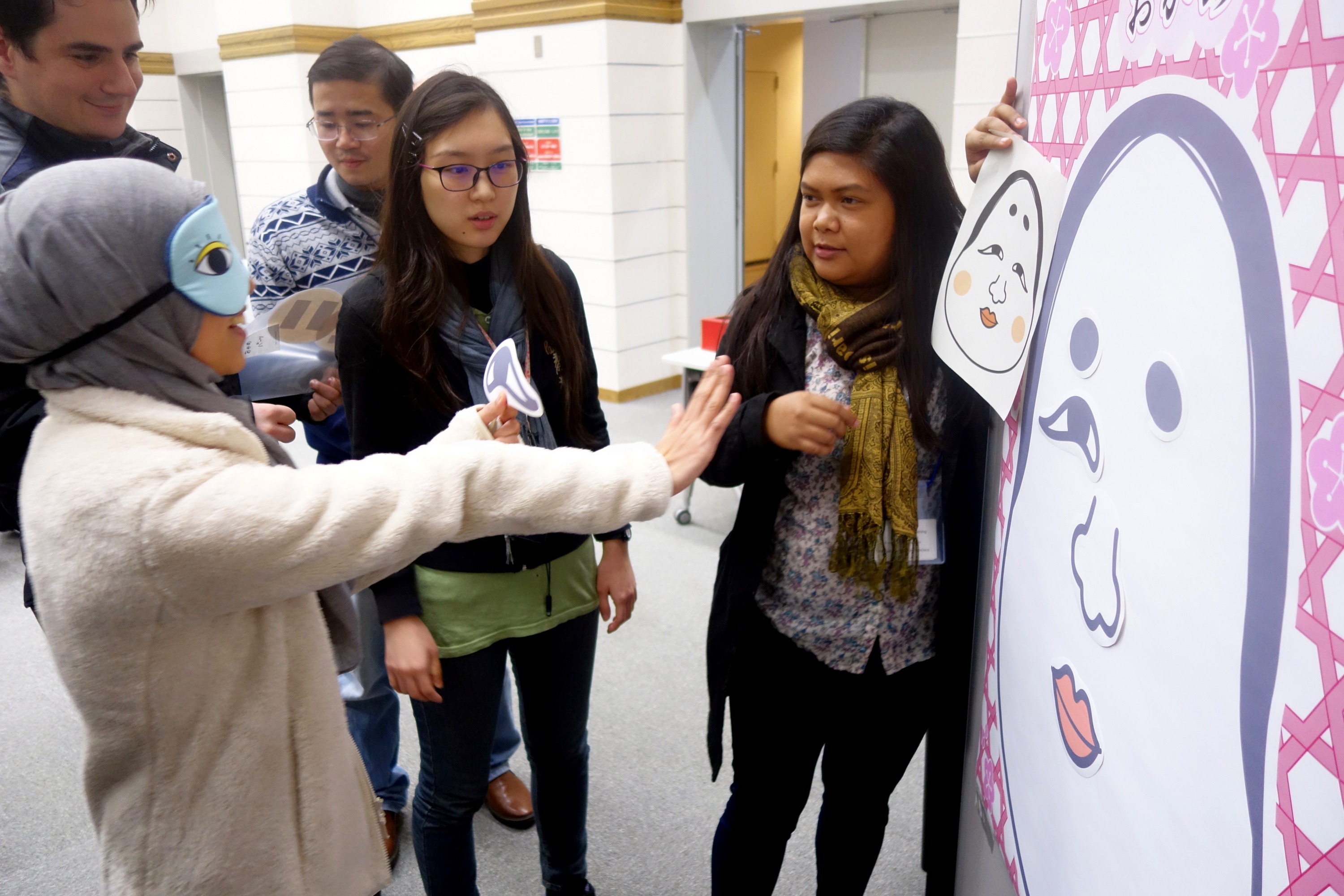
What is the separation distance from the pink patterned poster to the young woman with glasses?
2.38 ft

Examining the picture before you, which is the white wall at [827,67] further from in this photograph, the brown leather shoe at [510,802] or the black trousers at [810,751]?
the black trousers at [810,751]

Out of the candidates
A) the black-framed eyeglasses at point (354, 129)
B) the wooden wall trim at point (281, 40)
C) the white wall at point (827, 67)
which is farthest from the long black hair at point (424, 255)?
the wooden wall trim at point (281, 40)

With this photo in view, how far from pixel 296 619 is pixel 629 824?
128 cm

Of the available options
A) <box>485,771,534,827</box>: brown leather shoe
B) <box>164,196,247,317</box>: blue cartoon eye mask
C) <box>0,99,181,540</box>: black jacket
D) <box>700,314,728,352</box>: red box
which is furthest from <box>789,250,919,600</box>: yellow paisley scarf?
<box>700,314,728,352</box>: red box

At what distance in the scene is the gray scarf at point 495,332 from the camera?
1.26 meters

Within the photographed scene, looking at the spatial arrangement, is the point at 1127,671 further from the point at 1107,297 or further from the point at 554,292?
the point at 554,292

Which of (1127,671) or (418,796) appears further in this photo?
(418,796)

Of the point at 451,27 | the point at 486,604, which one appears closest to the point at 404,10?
the point at 451,27

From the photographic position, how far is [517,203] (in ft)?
4.43

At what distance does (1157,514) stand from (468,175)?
3.22 feet

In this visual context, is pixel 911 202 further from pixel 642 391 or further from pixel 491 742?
pixel 642 391

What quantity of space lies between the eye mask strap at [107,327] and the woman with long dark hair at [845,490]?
676 mm

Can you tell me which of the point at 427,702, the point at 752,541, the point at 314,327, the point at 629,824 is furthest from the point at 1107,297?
the point at 629,824

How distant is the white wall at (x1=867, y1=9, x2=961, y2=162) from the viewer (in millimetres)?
4133
